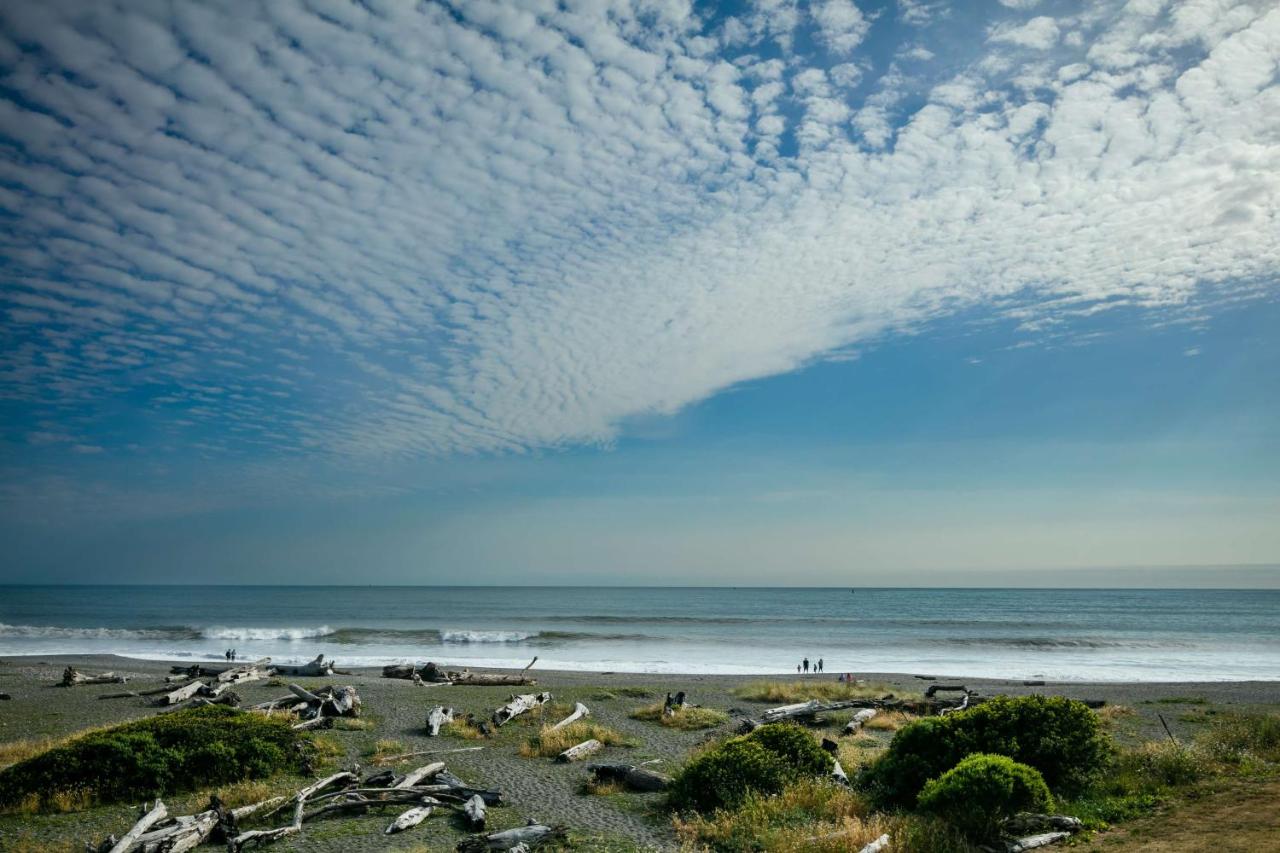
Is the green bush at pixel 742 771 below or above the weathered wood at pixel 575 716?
above

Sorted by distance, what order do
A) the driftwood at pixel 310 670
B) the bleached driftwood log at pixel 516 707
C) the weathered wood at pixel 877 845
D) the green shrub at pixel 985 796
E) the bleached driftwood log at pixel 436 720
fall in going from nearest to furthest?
1. the weathered wood at pixel 877 845
2. the green shrub at pixel 985 796
3. the bleached driftwood log at pixel 436 720
4. the bleached driftwood log at pixel 516 707
5. the driftwood at pixel 310 670

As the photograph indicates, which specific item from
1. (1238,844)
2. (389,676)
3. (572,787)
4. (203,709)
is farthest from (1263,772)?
(389,676)

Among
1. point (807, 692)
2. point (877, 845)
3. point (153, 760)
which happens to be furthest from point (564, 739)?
point (807, 692)

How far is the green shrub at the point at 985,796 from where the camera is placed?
10297mm

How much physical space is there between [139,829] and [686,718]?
45.9 feet

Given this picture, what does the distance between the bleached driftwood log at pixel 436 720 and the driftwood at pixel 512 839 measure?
9220 millimetres

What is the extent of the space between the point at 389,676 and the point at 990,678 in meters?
28.2

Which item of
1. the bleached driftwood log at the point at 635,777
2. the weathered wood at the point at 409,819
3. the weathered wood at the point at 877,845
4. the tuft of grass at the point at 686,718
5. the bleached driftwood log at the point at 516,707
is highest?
the weathered wood at the point at 877,845

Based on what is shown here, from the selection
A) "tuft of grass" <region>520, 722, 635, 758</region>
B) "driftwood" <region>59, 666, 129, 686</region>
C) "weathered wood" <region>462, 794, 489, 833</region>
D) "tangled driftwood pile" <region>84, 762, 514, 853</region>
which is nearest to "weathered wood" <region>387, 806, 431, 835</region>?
"tangled driftwood pile" <region>84, 762, 514, 853</region>

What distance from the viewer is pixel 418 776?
13.7 meters

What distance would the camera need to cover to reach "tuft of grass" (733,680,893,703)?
1005 inches

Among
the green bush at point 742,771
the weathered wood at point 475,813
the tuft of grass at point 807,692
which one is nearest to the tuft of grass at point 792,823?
the green bush at point 742,771

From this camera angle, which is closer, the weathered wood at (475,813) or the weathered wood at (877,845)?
the weathered wood at (877,845)

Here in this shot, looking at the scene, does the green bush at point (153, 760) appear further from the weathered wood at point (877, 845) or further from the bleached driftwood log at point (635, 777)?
the weathered wood at point (877, 845)
